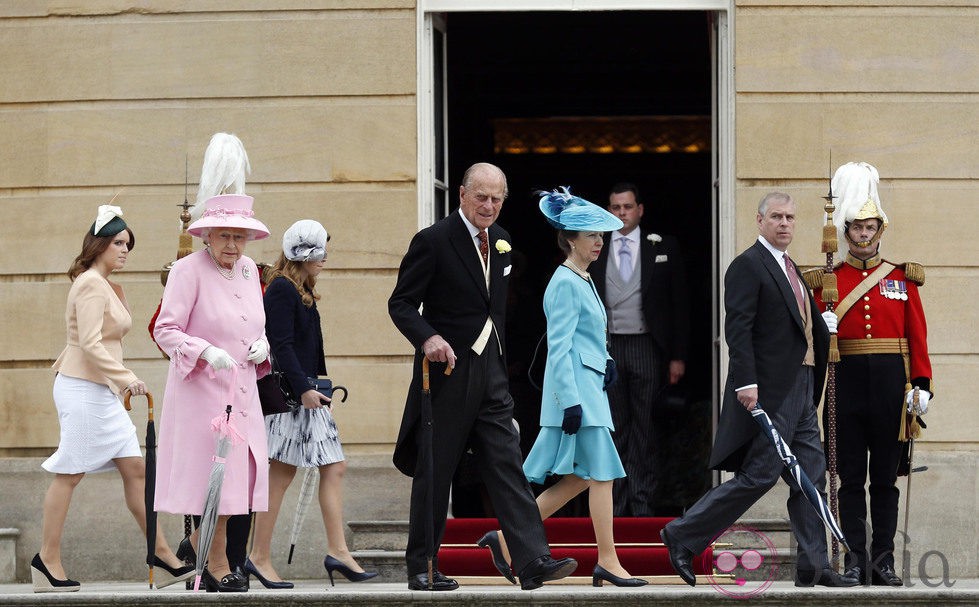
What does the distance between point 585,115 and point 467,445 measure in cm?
716

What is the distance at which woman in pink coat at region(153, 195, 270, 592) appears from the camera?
8273 millimetres

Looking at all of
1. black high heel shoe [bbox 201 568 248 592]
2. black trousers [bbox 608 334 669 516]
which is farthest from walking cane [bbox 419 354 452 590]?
black trousers [bbox 608 334 669 516]

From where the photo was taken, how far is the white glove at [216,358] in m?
8.16

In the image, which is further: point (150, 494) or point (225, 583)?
point (150, 494)

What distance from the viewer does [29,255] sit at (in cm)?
1114

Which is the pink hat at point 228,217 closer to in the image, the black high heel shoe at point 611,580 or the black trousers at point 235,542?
the black trousers at point 235,542

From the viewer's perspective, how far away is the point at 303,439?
9391 mm

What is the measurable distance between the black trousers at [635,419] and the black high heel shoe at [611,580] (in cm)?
220

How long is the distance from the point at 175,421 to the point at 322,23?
3609 mm

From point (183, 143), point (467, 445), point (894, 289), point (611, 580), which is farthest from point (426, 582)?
point (183, 143)

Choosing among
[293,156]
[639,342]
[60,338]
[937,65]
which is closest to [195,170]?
[293,156]

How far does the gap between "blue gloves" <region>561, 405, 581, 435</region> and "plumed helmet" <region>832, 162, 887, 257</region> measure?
1907 mm

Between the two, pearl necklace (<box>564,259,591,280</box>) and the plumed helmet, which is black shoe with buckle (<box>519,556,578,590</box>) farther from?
the plumed helmet

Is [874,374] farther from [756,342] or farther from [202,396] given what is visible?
[202,396]
